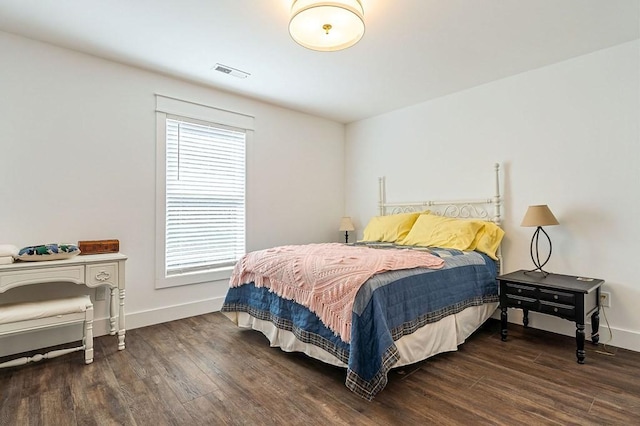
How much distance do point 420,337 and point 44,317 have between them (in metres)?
2.65

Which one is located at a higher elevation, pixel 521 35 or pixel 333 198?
pixel 521 35

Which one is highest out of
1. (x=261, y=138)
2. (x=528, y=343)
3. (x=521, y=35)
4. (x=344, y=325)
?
(x=521, y=35)

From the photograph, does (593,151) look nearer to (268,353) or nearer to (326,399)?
(326,399)

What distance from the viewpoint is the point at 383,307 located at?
206 cm

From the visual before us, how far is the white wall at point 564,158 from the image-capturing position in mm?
2758

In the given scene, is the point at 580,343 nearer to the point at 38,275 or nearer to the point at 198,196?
the point at 198,196

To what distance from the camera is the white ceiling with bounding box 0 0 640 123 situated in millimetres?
2322

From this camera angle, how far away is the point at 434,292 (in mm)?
2463

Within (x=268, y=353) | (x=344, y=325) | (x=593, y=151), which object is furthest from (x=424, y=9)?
(x=268, y=353)

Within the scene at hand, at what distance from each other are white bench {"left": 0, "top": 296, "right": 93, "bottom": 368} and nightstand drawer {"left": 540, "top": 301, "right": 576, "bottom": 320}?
11.7ft

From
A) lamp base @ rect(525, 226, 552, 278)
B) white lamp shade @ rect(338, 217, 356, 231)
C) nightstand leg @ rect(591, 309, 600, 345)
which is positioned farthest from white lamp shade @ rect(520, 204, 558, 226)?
white lamp shade @ rect(338, 217, 356, 231)

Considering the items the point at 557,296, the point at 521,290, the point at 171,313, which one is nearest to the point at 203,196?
the point at 171,313

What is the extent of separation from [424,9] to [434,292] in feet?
6.81

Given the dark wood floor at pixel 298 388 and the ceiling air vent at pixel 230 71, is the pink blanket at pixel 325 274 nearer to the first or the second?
the dark wood floor at pixel 298 388
